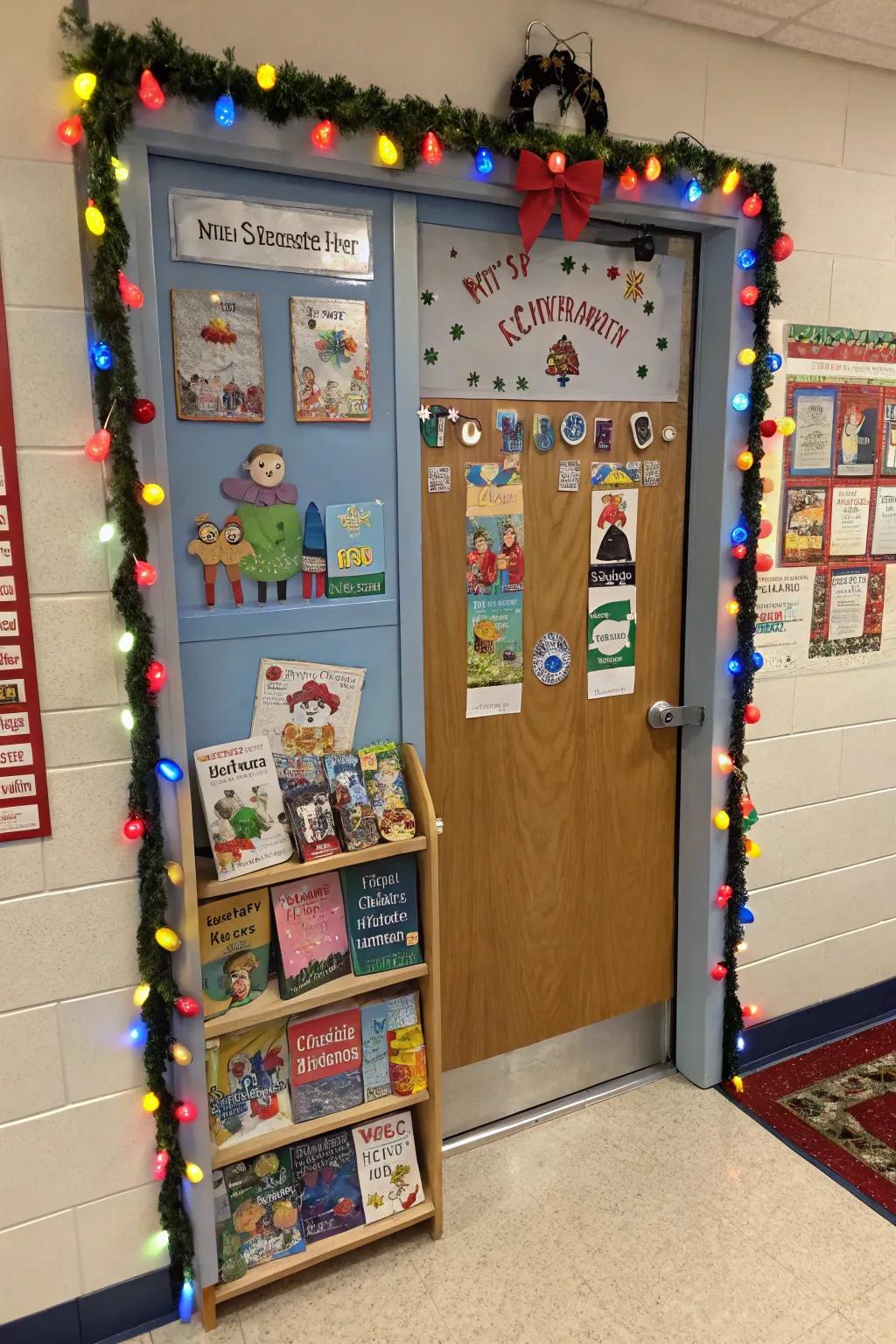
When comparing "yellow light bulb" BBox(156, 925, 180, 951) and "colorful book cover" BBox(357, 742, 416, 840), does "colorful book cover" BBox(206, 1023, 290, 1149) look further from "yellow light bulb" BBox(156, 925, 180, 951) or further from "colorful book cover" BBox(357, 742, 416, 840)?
"colorful book cover" BBox(357, 742, 416, 840)

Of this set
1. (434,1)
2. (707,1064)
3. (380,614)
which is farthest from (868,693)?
(434,1)

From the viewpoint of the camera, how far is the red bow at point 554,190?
71.5 inches

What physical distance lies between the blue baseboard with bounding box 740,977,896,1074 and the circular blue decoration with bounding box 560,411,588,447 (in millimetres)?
1771

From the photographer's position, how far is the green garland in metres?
1.44

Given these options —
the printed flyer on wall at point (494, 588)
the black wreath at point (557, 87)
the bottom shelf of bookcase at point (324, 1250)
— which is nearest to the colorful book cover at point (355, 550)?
the printed flyer on wall at point (494, 588)

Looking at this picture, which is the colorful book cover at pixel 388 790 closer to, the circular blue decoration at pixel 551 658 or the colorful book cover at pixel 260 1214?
the circular blue decoration at pixel 551 658

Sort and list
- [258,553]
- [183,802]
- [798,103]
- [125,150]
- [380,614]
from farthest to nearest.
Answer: [798,103], [380,614], [258,553], [183,802], [125,150]

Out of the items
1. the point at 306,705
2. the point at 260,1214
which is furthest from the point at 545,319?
the point at 260,1214

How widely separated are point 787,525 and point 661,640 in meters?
0.46

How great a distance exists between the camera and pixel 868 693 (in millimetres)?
2621

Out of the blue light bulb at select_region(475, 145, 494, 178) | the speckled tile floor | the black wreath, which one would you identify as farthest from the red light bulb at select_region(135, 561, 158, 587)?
the speckled tile floor

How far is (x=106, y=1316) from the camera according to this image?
178cm

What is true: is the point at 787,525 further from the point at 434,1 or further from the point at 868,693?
the point at 434,1

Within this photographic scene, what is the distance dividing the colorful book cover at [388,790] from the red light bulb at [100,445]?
79 centimetres
